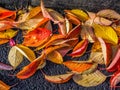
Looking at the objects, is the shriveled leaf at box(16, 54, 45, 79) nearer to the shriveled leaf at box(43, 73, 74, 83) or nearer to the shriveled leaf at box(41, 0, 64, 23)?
the shriveled leaf at box(43, 73, 74, 83)

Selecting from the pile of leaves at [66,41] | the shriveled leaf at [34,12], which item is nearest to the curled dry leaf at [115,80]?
the pile of leaves at [66,41]

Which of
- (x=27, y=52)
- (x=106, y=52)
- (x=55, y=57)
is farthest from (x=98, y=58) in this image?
(x=27, y=52)

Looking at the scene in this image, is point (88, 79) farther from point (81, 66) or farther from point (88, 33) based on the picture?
point (88, 33)

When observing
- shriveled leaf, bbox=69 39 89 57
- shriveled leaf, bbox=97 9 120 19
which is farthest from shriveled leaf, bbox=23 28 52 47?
shriveled leaf, bbox=97 9 120 19

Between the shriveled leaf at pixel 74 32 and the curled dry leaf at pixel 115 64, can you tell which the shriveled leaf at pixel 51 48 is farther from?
the curled dry leaf at pixel 115 64

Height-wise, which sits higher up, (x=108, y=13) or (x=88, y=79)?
(x=108, y=13)

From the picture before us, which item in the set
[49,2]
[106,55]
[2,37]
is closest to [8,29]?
[2,37]
